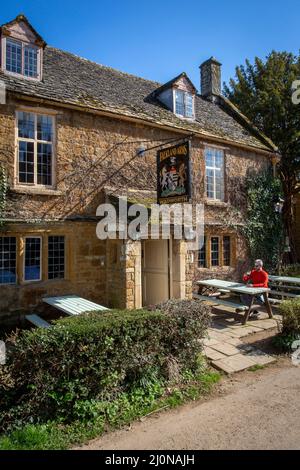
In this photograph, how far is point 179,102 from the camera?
→ 13562 millimetres

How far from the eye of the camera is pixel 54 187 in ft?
30.8

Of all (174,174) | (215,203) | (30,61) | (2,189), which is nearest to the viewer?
(2,189)

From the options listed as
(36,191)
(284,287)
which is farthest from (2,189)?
(284,287)

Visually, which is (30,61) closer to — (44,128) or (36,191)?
(44,128)

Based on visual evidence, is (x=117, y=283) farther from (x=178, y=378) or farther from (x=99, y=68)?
(x=99, y=68)

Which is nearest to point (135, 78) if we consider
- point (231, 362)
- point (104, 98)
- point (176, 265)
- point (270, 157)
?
point (104, 98)

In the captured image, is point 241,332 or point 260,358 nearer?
point 260,358

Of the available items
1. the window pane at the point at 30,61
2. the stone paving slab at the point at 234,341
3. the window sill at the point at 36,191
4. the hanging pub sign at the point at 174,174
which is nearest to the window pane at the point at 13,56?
the window pane at the point at 30,61

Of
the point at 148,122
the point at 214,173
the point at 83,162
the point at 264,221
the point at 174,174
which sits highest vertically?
the point at 148,122

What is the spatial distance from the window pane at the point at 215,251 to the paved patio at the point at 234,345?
154 inches

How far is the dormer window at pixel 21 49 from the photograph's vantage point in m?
9.19

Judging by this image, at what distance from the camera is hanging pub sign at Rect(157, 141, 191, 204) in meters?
8.44

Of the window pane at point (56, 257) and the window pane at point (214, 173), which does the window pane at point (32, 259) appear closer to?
the window pane at point (56, 257)

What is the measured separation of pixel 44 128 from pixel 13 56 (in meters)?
2.43
